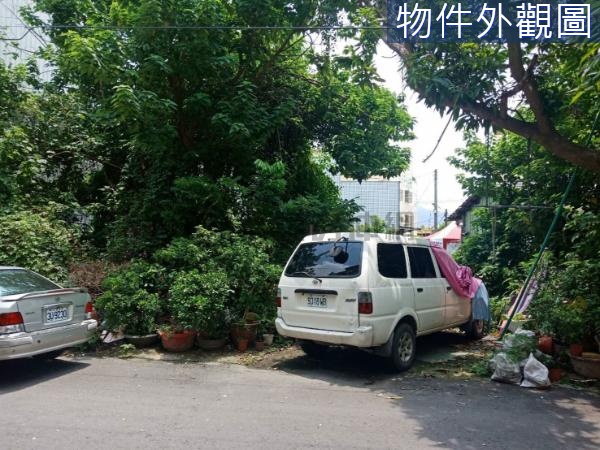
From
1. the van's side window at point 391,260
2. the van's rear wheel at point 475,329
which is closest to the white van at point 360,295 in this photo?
the van's side window at point 391,260

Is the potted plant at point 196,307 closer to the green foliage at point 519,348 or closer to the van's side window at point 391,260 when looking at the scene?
the van's side window at point 391,260

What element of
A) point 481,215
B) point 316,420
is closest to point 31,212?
point 316,420

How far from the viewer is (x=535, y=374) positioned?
19.0ft

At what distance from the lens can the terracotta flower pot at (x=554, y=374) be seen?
607cm

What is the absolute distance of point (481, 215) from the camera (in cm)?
1484

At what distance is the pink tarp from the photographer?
7621 mm

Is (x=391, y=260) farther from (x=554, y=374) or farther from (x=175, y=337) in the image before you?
(x=175, y=337)

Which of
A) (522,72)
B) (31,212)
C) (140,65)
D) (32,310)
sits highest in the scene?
(140,65)

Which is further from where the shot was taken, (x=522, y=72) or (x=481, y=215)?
(x=481, y=215)

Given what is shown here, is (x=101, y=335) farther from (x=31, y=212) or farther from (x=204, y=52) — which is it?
(x=204, y=52)

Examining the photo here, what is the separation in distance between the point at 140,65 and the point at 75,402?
6.25 metres

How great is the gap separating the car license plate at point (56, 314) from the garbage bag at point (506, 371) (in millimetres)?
5614

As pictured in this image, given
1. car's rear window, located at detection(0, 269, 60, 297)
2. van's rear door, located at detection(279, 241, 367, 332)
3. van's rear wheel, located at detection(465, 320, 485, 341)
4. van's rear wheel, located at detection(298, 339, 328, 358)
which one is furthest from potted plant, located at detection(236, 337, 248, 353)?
van's rear wheel, located at detection(465, 320, 485, 341)

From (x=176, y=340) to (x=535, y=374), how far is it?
5.04 meters
